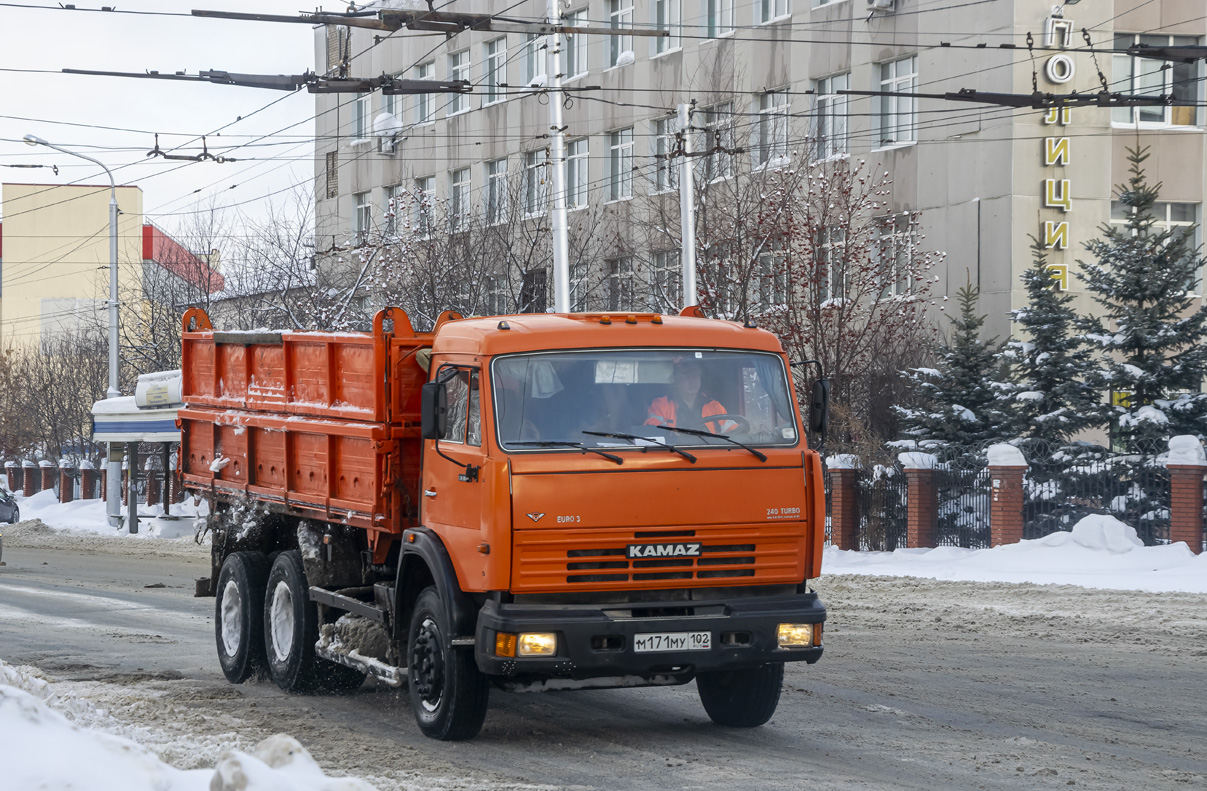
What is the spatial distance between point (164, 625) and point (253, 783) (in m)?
10.4

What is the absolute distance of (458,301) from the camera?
3375cm

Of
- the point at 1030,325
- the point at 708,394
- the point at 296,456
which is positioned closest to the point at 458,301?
the point at 1030,325

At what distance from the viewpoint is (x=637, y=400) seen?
877 cm

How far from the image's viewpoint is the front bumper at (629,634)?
8.27 meters

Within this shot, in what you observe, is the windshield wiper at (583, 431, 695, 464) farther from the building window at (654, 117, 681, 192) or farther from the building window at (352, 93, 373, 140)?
the building window at (352, 93, 373, 140)

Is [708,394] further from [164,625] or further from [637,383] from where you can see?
[164,625]

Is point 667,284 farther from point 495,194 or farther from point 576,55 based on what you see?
point 576,55

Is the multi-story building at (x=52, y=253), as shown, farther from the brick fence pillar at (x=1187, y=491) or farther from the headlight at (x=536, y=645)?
the headlight at (x=536, y=645)

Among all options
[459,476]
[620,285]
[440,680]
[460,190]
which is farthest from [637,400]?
[460,190]

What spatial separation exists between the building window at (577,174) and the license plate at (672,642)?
36351 mm

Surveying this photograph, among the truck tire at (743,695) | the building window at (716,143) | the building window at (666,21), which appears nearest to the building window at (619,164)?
the building window at (666,21)

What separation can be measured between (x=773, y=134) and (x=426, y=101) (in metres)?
20.0

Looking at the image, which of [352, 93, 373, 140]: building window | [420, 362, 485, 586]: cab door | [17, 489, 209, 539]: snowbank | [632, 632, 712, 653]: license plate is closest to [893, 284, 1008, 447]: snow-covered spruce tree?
[17, 489, 209, 539]: snowbank

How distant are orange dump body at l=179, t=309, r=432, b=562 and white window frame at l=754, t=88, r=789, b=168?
23.2 m
